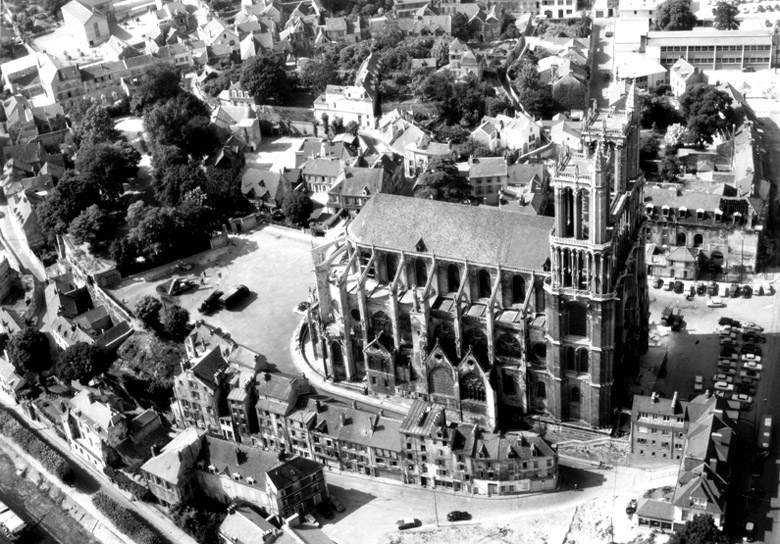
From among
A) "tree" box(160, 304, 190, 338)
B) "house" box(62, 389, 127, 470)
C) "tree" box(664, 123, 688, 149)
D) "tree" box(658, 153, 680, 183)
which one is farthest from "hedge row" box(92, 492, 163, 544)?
"tree" box(664, 123, 688, 149)

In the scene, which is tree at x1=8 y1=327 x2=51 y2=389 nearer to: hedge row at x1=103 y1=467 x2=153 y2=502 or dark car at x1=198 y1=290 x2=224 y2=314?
dark car at x1=198 y1=290 x2=224 y2=314

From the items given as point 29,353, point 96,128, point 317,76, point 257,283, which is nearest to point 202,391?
point 257,283

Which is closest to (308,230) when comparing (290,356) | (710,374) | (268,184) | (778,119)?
(268,184)

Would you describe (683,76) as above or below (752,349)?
above

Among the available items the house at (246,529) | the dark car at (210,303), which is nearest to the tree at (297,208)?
the dark car at (210,303)

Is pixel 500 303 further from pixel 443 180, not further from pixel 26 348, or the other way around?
pixel 26 348

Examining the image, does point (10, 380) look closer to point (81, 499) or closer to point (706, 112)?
point (81, 499)

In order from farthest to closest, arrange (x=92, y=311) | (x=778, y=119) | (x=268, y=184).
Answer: (x=778, y=119)
(x=268, y=184)
(x=92, y=311)

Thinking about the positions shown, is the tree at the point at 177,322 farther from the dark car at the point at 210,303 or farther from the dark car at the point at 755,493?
the dark car at the point at 755,493
